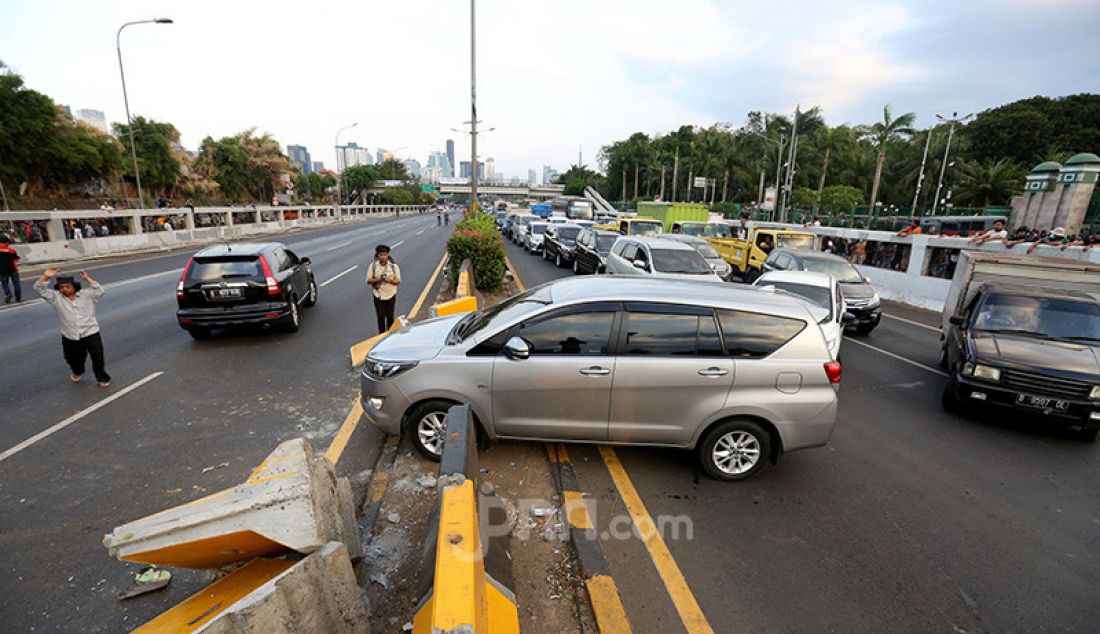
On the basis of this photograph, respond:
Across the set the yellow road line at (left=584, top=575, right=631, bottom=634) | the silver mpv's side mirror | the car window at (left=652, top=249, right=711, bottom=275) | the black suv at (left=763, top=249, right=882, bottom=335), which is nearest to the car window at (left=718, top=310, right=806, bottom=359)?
the silver mpv's side mirror

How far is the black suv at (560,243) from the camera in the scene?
18.4 m

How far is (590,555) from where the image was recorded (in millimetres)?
3553

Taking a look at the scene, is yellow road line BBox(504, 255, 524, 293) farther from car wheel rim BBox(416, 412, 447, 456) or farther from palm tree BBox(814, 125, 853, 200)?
palm tree BBox(814, 125, 853, 200)

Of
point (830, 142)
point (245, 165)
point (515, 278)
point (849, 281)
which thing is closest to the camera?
point (849, 281)

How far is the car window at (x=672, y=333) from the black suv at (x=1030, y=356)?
4016mm

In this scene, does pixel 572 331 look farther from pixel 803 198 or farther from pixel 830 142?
pixel 830 142

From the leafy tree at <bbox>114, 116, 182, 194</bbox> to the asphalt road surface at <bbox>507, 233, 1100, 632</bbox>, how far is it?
51532 millimetres

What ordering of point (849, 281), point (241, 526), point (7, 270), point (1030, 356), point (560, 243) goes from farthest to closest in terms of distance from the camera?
point (560, 243), point (7, 270), point (849, 281), point (1030, 356), point (241, 526)

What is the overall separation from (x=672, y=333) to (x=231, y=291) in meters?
7.29

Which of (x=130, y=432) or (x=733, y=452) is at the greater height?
(x=733, y=452)

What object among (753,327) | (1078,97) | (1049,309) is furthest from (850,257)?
(1078,97)

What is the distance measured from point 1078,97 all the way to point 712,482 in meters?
86.0

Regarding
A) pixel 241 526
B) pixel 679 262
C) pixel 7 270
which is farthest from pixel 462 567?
pixel 7 270

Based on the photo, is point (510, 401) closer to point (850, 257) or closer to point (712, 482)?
point (712, 482)
